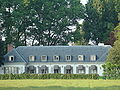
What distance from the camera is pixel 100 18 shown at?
Result: 3130 inches

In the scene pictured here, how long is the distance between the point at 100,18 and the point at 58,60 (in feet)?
55.3

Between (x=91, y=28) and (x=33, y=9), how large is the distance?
12.6 meters

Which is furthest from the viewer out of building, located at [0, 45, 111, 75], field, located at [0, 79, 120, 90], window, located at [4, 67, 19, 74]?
window, located at [4, 67, 19, 74]

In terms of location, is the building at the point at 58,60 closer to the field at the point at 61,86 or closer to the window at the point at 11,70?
the window at the point at 11,70

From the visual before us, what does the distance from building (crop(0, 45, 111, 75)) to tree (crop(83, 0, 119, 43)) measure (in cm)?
1231

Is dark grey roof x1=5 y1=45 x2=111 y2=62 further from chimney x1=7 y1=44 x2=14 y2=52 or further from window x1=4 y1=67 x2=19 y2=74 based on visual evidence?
chimney x1=7 y1=44 x2=14 y2=52

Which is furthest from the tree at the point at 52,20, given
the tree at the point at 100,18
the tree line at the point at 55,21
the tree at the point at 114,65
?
the tree at the point at 114,65

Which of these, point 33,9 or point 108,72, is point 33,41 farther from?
point 108,72

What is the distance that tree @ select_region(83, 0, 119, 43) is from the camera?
79.8 metres

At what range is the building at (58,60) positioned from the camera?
2591 inches

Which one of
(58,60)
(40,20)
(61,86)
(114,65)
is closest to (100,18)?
(40,20)

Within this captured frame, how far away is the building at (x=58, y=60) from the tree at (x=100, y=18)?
1231 centimetres

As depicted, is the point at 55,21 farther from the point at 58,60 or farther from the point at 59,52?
the point at 58,60

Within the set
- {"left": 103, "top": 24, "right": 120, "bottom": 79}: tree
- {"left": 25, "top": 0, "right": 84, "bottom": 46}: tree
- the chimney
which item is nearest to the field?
{"left": 103, "top": 24, "right": 120, "bottom": 79}: tree
